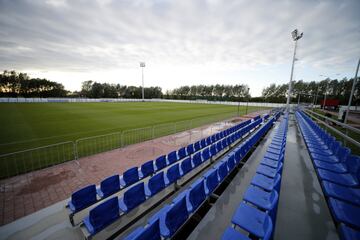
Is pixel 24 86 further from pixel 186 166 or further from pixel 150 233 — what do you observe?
pixel 150 233

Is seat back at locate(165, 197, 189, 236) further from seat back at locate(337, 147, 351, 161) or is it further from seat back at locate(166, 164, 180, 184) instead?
seat back at locate(337, 147, 351, 161)

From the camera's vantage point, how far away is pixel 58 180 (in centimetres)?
517

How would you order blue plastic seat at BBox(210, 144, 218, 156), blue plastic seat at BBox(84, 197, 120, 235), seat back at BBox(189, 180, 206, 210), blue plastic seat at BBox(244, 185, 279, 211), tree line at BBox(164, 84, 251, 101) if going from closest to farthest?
blue plastic seat at BBox(84, 197, 120, 235) → blue plastic seat at BBox(244, 185, 279, 211) → seat back at BBox(189, 180, 206, 210) → blue plastic seat at BBox(210, 144, 218, 156) → tree line at BBox(164, 84, 251, 101)

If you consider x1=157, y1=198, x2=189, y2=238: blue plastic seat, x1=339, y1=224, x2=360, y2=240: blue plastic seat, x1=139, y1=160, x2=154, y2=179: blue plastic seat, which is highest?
x1=339, y1=224, x2=360, y2=240: blue plastic seat

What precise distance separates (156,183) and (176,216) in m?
1.27

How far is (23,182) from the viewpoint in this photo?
16.5ft

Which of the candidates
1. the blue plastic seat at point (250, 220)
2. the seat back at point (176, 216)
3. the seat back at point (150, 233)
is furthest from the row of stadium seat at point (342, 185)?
the seat back at point (150, 233)

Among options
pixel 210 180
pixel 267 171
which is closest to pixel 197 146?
pixel 267 171

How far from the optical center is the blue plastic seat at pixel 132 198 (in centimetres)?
314

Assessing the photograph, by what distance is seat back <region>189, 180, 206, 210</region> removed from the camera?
10.2ft

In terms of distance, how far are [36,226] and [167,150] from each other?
A: 222 inches

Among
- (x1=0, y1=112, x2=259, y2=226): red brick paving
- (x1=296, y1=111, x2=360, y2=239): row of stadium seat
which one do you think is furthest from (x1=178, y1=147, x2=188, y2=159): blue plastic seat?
(x1=296, y1=111, x2=360, y2=239): row of stadium seat

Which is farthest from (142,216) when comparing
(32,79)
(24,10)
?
(32,79)

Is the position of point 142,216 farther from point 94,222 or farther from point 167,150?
point 167,150
